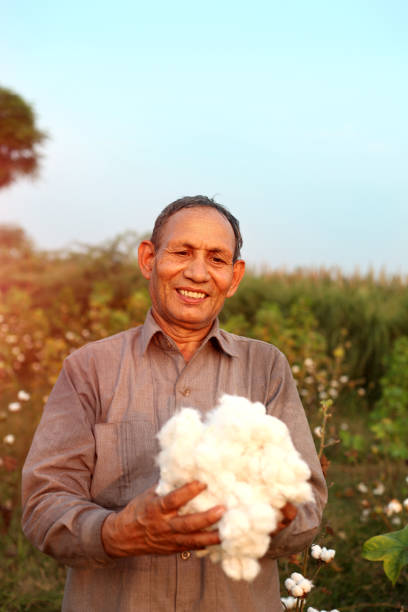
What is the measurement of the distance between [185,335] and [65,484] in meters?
0.67

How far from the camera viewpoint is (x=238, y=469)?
4.50ft

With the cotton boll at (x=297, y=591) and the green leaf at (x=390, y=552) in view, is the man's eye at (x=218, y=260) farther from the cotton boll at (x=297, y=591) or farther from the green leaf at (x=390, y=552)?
the cotton boll at (x=297, y=591)

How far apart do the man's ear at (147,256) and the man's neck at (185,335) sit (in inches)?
7.9

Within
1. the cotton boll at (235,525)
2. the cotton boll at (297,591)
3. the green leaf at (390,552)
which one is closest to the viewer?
the cotton boll at (235,525)

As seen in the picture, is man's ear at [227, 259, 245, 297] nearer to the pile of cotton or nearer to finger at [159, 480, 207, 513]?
the pile of cotton

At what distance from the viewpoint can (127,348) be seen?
2.07 m

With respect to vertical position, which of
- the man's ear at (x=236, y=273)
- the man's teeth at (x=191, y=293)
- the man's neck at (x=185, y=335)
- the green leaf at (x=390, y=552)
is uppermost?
the man's ear at (x=236, y=273)

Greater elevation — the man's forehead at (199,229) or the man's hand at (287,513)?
the man's forehead at (199,229)

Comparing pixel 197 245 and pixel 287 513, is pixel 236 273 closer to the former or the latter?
pixel 197 245

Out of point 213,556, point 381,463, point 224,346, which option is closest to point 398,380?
point 381,463

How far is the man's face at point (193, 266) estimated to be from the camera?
2041mm

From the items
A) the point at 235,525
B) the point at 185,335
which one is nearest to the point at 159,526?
the point at 235,525

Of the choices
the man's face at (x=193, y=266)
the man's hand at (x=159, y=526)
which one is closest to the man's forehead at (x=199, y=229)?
the man's face at (x=193, y=266)

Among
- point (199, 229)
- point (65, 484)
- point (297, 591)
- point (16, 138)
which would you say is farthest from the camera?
point (16, 138)
